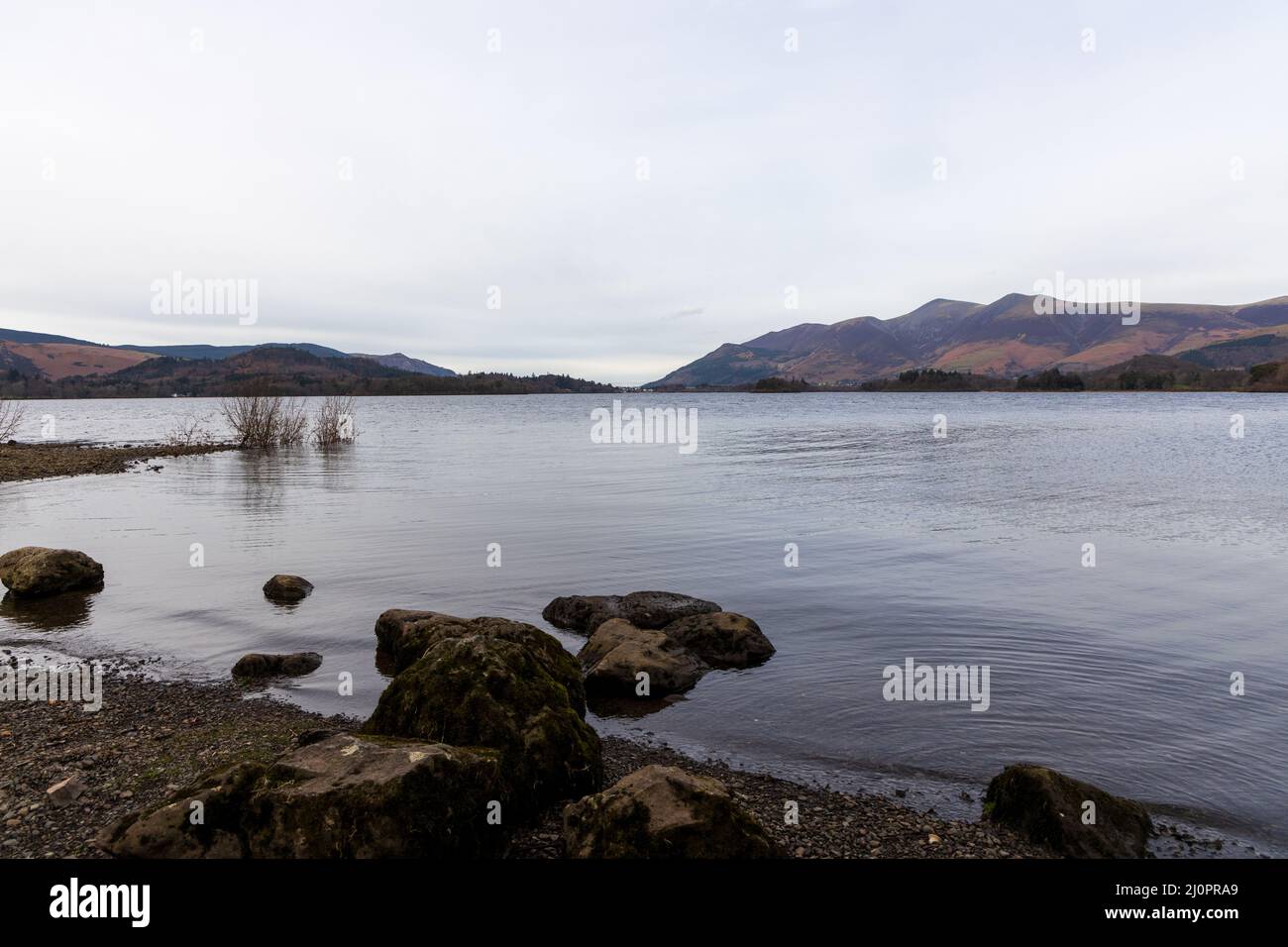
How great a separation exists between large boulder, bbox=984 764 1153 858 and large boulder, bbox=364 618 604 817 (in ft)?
14.5

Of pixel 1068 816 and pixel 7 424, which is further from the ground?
pixel 7 424

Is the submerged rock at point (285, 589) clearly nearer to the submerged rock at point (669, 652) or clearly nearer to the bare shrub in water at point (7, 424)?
the submerged rock at point (669, 652)

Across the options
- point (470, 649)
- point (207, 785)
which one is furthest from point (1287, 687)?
point (207, 785)

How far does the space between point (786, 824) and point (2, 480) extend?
159 feet

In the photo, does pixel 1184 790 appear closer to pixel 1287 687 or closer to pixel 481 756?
pixel 1287 687

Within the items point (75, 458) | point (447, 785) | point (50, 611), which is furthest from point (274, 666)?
point (75, 458)

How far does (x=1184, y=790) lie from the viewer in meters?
9.29

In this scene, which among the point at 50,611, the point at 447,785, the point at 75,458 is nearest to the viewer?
the point at 447,785

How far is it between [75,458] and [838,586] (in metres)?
53.6

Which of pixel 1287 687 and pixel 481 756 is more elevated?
A: pixel 481 756

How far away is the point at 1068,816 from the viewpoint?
25.6 feet

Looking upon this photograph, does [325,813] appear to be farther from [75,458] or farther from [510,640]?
[75,458]

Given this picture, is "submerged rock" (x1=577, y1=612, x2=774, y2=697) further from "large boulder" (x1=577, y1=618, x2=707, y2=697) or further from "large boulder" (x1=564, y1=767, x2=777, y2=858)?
"large boulder" (x1=564, y1=767, x2=777, y2=858)

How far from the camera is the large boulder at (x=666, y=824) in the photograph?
21.5 ft
